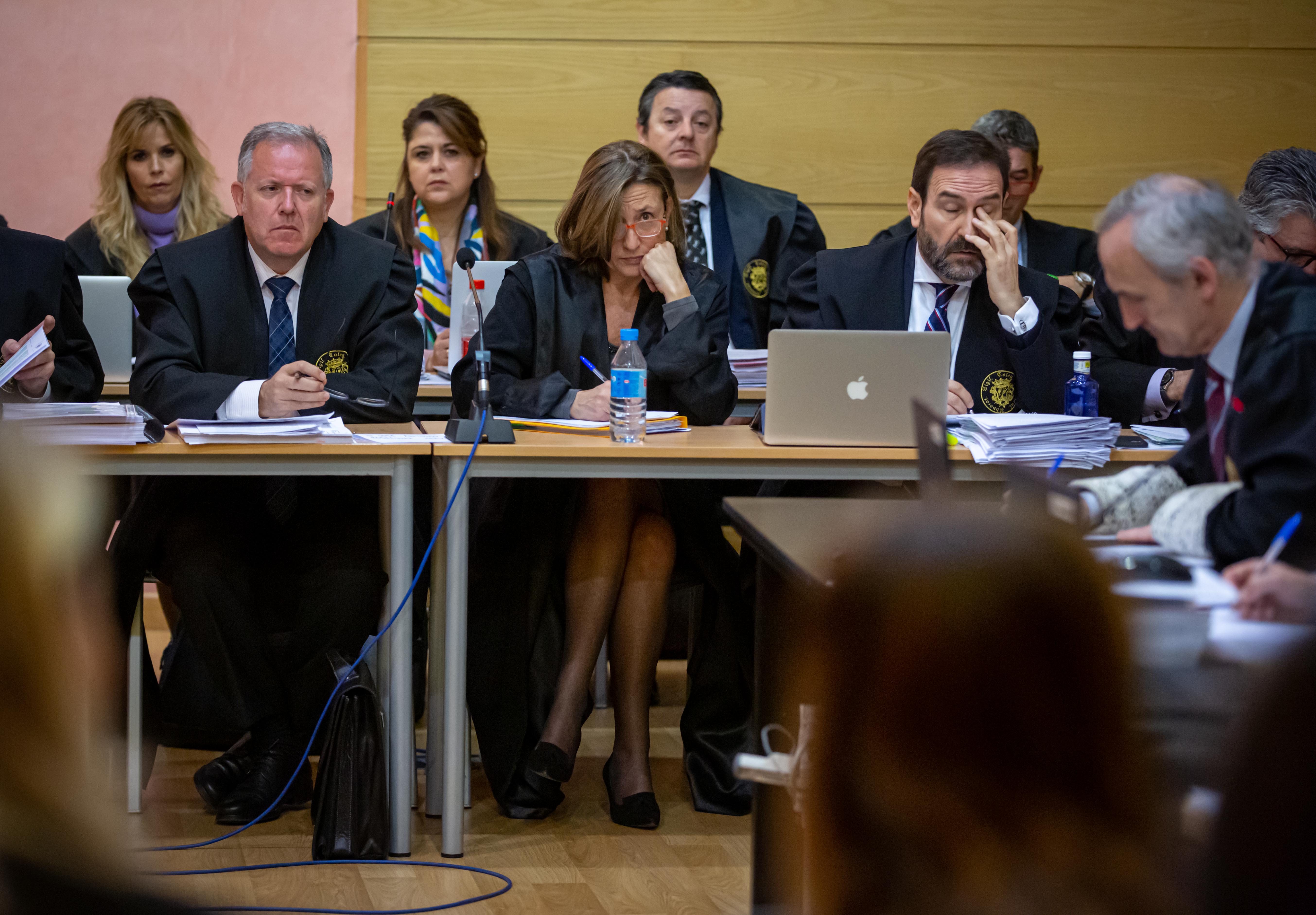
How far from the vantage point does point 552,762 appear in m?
2.44

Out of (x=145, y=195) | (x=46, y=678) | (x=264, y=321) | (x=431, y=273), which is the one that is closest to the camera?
(x=46, y=678)

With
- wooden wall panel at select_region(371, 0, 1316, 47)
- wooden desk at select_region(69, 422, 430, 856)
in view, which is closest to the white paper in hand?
wooden desk at select_region(69, 422, 430, 856)

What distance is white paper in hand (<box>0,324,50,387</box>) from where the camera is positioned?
81.6 inches

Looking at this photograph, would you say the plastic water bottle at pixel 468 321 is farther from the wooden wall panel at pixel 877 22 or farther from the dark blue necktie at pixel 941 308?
the wooden wall panel at pixel 877 22

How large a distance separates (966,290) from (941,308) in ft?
0.22

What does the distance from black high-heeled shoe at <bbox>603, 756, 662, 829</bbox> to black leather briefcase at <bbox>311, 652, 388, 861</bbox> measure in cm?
45

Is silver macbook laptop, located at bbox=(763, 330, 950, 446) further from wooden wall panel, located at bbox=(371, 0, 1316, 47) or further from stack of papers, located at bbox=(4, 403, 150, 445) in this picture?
wooden wall panel, located at bbox=(371, 0, 1316, 47)

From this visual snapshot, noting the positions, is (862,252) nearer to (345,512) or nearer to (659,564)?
(659,564)

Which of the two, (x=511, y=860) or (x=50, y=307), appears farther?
(x=50, y=307)

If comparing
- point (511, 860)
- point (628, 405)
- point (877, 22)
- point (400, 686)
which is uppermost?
point (877, 22)

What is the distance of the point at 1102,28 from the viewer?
4508 millimetres

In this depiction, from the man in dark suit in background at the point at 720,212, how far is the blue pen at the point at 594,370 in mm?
1048

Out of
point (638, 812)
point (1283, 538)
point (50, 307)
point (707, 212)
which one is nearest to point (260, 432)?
point (50, 307)

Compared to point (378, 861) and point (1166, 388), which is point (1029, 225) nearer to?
point (1166, 388)
